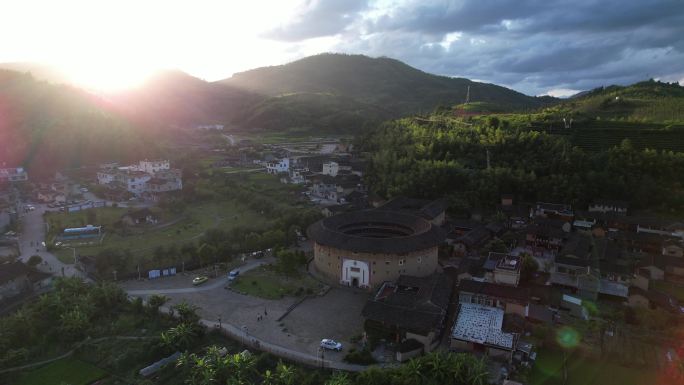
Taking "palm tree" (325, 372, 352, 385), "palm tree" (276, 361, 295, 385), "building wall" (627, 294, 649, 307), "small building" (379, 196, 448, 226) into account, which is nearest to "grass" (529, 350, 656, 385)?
"building wall" (627, 294, 649, 307)

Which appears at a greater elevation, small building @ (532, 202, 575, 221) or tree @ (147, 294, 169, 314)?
small building @ (532, 202, 575, 221)

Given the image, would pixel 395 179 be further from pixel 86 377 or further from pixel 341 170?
pixel 86 377

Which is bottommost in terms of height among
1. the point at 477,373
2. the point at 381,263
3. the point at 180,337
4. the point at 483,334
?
the point at 180,337

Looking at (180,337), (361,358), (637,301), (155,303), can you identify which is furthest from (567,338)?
(155,303)

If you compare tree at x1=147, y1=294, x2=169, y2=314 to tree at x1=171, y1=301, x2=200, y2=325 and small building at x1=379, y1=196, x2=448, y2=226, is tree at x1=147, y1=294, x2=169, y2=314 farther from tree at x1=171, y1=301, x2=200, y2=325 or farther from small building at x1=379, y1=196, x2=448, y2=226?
small building at x1=379, y1=196, x2=448, y2=226

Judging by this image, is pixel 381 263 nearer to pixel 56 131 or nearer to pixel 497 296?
pixel 497 296

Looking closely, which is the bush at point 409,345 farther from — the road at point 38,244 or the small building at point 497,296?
the road at point 38,244
